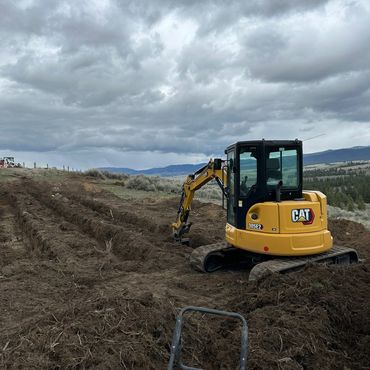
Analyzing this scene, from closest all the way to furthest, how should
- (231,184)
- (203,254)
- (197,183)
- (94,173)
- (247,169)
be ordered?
(247,169) → (231,184) → (203,254) → (197,183) → (94,173)

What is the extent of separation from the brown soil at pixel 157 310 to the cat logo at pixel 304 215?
1121 mm

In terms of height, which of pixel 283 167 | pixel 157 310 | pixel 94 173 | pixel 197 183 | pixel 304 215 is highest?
pixel 283 167

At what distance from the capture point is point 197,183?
12.0 m

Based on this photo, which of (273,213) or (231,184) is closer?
(273,213)

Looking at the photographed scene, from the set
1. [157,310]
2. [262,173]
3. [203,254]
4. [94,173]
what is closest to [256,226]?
[262,173]

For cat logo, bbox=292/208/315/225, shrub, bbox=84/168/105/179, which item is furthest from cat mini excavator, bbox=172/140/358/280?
shrub, bbox=84/168/105/179

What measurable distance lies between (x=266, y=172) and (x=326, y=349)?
4.41 m

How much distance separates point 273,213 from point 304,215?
26.9 inches

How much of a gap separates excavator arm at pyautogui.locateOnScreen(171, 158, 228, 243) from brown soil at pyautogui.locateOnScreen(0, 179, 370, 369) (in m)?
0.63

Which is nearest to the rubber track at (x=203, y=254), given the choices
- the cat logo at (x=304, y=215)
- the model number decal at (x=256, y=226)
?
the model number decal at (x=256, y=226)

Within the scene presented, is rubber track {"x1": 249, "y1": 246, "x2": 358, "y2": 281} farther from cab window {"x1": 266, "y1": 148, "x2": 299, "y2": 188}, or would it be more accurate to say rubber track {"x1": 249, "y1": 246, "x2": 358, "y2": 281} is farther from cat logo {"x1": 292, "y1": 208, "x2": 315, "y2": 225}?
cab window {"x1": 266, "y1": 148, "x2": 299, "y2": 188}

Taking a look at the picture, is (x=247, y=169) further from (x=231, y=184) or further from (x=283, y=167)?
(x=283, y=167)

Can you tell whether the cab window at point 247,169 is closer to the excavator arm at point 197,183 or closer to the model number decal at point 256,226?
the model number decal at point 256,226

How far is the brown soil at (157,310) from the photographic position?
5375 mm
